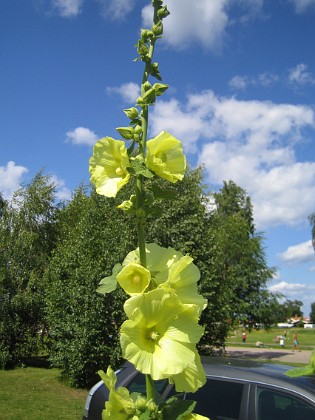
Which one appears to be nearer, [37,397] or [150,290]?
[150,290]

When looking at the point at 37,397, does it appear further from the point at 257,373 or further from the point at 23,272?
the point at 257,373

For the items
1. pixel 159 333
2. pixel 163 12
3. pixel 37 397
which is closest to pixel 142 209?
pixel 159 333

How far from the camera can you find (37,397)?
40.8 feet

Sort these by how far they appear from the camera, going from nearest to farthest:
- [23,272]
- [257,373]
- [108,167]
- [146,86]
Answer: [108,167] → [146,86] → [257,373] → [23,272]

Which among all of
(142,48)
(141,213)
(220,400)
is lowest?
(220,400)

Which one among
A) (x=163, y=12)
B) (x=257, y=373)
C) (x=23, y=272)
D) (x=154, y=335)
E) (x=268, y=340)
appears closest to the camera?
(x=154, y=335)

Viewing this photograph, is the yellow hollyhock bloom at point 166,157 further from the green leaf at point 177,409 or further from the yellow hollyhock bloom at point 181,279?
the green leaf at point 177,409

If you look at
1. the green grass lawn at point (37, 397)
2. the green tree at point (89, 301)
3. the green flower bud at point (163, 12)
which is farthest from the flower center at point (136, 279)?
the green tree at point (89, 301)

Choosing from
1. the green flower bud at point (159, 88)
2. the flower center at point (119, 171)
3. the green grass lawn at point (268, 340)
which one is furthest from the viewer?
the green grass lawn at point (268, 340)

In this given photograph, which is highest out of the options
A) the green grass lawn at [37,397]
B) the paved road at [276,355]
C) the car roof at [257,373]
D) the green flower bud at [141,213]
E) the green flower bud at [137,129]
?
the green flower bud at [137,129]

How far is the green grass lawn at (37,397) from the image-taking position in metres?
10.5

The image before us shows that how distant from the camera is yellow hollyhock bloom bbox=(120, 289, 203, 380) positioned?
116cm

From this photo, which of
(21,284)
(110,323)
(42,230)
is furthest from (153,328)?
(42,230)

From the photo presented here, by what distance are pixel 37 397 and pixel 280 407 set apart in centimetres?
965
